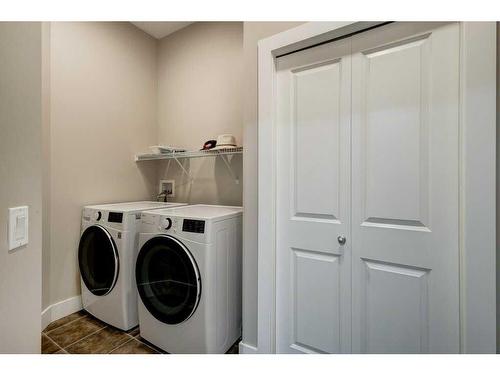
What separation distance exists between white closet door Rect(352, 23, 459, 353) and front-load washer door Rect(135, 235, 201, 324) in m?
0.91

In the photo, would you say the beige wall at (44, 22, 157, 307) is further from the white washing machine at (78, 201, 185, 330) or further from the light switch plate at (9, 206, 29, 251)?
the light switch plate at (9, 206, 29, 251)

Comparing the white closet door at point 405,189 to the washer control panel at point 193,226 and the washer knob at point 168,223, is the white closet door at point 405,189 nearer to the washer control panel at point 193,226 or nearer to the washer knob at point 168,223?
the washer control panel at point 193,226

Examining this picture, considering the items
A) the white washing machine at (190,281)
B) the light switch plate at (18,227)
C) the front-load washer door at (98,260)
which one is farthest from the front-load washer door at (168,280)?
the light switch plate at (18,227)

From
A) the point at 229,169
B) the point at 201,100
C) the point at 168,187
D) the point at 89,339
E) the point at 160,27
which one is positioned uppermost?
the point at 160,27

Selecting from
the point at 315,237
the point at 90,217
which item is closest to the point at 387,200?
the point at 315,237

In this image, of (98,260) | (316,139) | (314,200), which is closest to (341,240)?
(314,200)

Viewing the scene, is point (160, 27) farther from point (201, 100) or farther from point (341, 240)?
point (341, 240)

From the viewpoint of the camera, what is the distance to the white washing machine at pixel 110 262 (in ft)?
5.82

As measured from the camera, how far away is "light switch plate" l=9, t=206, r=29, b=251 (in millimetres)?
641

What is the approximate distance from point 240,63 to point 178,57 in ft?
2.67

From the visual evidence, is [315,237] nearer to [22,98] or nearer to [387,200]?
[387,200]

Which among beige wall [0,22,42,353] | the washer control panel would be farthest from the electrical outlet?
beige wall [0,22,42,353]

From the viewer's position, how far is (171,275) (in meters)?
1.52

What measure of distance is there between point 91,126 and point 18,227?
1.80 metres
